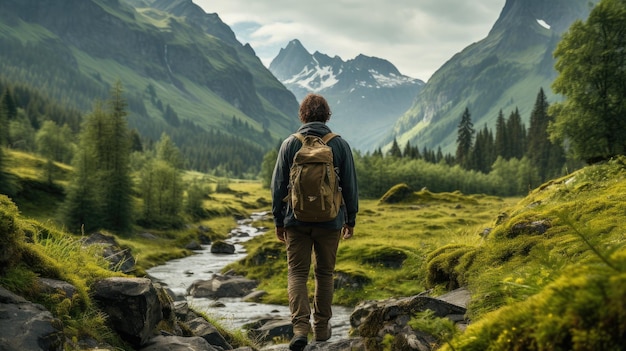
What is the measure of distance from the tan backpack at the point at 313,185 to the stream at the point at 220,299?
20.5 feet

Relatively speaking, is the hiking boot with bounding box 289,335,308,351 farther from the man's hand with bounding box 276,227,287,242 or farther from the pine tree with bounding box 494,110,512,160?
the pine tree with bounding box 494,110,512,160

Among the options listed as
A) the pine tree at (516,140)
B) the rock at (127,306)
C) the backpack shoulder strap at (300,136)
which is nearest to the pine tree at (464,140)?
the pine tree at (516,140)

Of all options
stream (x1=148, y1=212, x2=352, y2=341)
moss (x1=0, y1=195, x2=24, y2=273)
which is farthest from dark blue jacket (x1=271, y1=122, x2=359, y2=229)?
stream (x1=148, y1=212, x2=352, y2=341)

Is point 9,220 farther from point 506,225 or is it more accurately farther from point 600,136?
point 600,136

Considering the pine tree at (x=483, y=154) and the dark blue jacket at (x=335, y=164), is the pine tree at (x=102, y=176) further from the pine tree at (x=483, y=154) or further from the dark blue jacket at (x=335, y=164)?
the pine tree at (x=483, y=154)

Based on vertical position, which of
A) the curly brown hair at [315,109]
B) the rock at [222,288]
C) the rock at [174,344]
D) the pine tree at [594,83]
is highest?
the pine tree at [594,83]

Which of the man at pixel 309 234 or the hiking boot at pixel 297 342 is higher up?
the man at pixel 309 234

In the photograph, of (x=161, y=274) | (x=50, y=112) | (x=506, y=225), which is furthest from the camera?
(x=50, y=112)

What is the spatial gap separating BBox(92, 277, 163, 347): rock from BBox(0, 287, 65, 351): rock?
1.56m

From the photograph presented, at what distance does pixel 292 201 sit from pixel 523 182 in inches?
5257

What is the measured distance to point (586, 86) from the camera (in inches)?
1371

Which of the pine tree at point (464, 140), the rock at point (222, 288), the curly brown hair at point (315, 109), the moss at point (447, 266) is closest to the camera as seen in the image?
the curly brown hair at point (315, 109)

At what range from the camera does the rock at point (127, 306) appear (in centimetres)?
798

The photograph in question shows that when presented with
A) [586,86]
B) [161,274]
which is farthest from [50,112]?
[586,86]
